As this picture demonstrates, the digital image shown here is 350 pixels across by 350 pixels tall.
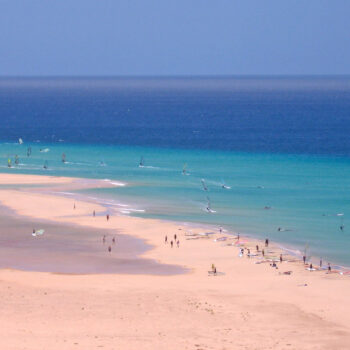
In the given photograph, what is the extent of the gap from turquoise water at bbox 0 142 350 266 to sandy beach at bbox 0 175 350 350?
5.29 metres

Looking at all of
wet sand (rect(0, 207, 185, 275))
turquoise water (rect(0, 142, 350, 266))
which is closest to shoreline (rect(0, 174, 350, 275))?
turquoise water (rect(0, 142, 350, 266))

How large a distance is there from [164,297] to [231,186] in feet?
129

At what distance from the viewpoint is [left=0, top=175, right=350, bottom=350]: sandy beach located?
37656 millimetres

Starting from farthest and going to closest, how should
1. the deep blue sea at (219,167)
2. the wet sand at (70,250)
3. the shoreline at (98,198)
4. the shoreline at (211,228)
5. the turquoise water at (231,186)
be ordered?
the deep blue sea at (219,167) < the turquoise water at (231,186) < the shoreline at (98,198) < the shoreline at (211,228) < the wet sand at (70,250)

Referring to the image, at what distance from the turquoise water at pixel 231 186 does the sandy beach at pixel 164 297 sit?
5.29 meters

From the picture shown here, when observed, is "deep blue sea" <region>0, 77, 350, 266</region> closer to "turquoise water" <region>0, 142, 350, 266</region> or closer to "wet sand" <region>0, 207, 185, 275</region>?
"turquoise water" <region>0, 142, 350, 266</region>

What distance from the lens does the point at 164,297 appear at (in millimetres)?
44344

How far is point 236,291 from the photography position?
4625 centimetres

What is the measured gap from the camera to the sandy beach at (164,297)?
124 feet

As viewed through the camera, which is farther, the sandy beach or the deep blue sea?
the deep blue sea

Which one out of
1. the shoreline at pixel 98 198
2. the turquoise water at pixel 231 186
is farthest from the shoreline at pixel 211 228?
the turquoise water at pixel 231 186

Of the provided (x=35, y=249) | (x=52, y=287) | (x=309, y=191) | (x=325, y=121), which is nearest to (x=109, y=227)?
(x=35, y=249)

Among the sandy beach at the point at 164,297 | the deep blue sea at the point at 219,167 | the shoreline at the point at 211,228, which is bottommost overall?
the sandy beach at the point at 164,297

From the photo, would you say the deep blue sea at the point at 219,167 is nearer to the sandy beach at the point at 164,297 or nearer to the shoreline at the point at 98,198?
the shoreline at the point at 98,198
